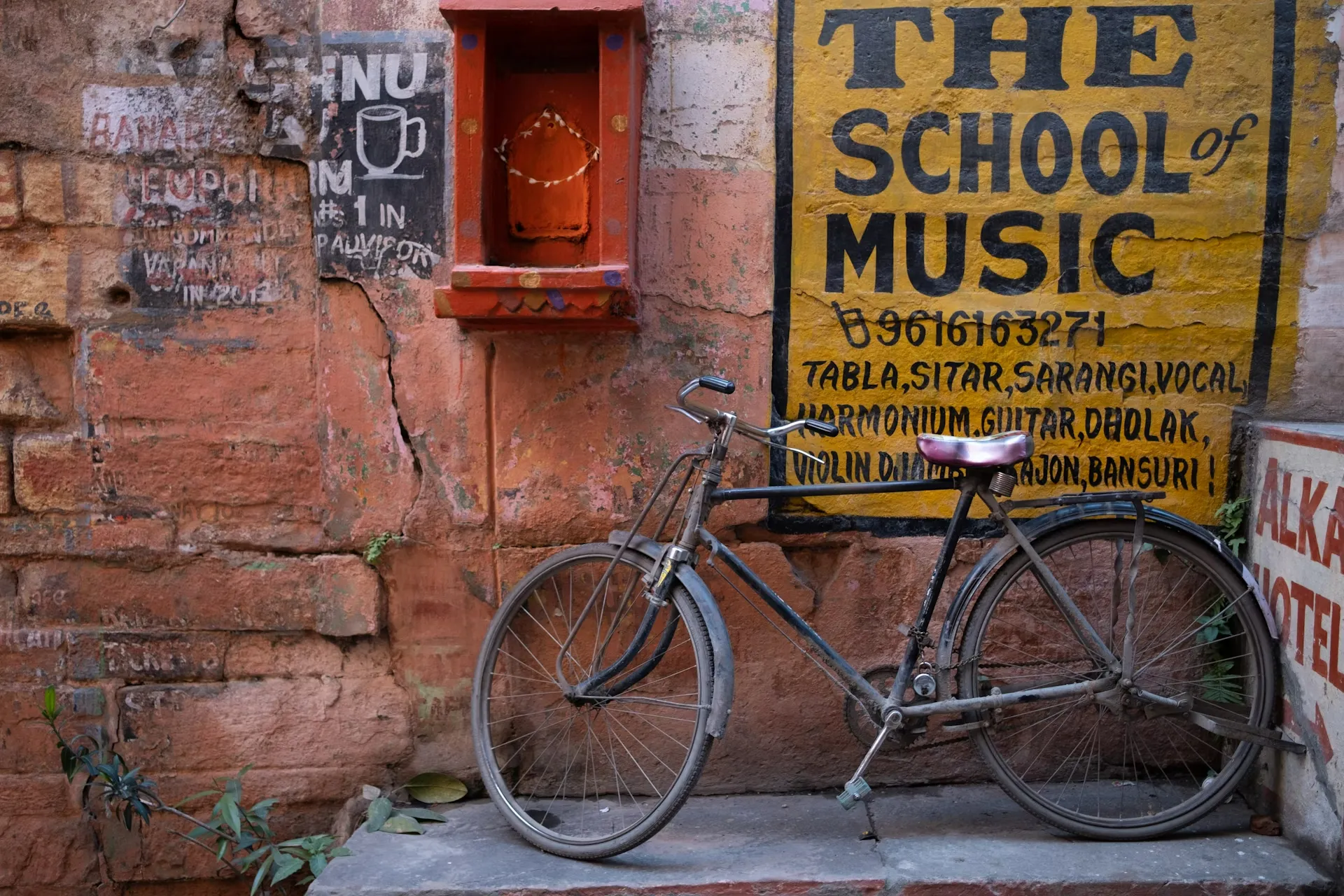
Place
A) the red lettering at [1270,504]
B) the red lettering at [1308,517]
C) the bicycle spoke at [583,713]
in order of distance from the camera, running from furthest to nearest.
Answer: the bicycle spoke at [583,713] → the red lettering at [1270,504] → the red lettering at [1308,517]

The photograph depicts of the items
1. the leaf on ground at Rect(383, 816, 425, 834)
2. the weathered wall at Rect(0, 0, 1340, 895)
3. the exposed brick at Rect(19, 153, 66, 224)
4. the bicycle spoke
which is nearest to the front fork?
the bicycle spoke

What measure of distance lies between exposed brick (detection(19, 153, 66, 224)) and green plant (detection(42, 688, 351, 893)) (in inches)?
56.8

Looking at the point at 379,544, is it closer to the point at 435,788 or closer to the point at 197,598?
the point at 197,598

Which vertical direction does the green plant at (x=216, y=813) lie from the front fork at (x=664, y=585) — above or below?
below

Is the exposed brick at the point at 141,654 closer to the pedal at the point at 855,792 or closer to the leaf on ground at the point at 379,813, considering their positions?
the leaf on ground at the point at 379,813

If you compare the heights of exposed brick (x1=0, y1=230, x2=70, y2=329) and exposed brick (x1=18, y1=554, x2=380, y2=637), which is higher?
exposed brick (x1=0, y1=230, x2=70, y2=329)

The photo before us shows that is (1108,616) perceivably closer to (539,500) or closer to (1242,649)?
(1242,649)

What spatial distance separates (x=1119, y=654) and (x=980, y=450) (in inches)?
30.2

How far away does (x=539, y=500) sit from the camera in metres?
3.36

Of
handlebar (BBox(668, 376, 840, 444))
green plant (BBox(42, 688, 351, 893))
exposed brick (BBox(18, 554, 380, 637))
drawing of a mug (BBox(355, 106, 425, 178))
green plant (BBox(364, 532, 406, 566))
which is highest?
drawing of a mug (BBox(355, 106, 425, 178))

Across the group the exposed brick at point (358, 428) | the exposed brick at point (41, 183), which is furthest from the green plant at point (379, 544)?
the exposed brick at point (41, 183)

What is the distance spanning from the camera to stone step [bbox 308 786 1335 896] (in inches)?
109

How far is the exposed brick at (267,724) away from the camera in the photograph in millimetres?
3375

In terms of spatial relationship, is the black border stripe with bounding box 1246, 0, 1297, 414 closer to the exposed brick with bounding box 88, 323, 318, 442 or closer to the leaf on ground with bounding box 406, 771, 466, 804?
the leaf on ground with bounding box 406, 771, 466, 804
